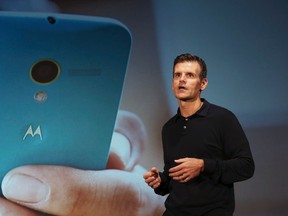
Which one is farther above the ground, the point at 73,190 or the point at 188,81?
the point at 188,81

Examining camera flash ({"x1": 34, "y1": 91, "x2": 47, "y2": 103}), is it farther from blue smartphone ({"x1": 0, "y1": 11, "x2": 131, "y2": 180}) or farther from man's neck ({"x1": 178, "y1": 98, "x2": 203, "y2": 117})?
man's neck ({"x1": 178, "y1": 98, "x2": 203, "y2": 117})

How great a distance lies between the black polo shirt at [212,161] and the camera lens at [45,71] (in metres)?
0.42

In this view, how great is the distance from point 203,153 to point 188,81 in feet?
0.50

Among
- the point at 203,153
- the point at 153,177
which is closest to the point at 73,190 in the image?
the point at 153,177

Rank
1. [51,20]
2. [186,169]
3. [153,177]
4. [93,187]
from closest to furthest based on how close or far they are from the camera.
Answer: [186,169]
[153,177]
[51,20]
[93,187]

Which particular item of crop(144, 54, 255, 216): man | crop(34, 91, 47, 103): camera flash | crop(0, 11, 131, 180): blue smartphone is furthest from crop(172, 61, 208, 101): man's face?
crop(34, 91, 47, 103): camera flash

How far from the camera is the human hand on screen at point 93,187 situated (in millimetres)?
932

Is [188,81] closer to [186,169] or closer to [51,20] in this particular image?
[186,169]

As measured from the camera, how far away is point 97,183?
985 mm

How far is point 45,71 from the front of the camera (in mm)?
912

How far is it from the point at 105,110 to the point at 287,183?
69 centimetres

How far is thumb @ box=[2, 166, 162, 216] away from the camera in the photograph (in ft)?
3.05

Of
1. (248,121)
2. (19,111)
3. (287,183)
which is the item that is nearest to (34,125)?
(19,111)

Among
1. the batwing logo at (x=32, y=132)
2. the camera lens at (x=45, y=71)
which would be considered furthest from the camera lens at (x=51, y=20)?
the batwing logo at (x=32, y=132)
